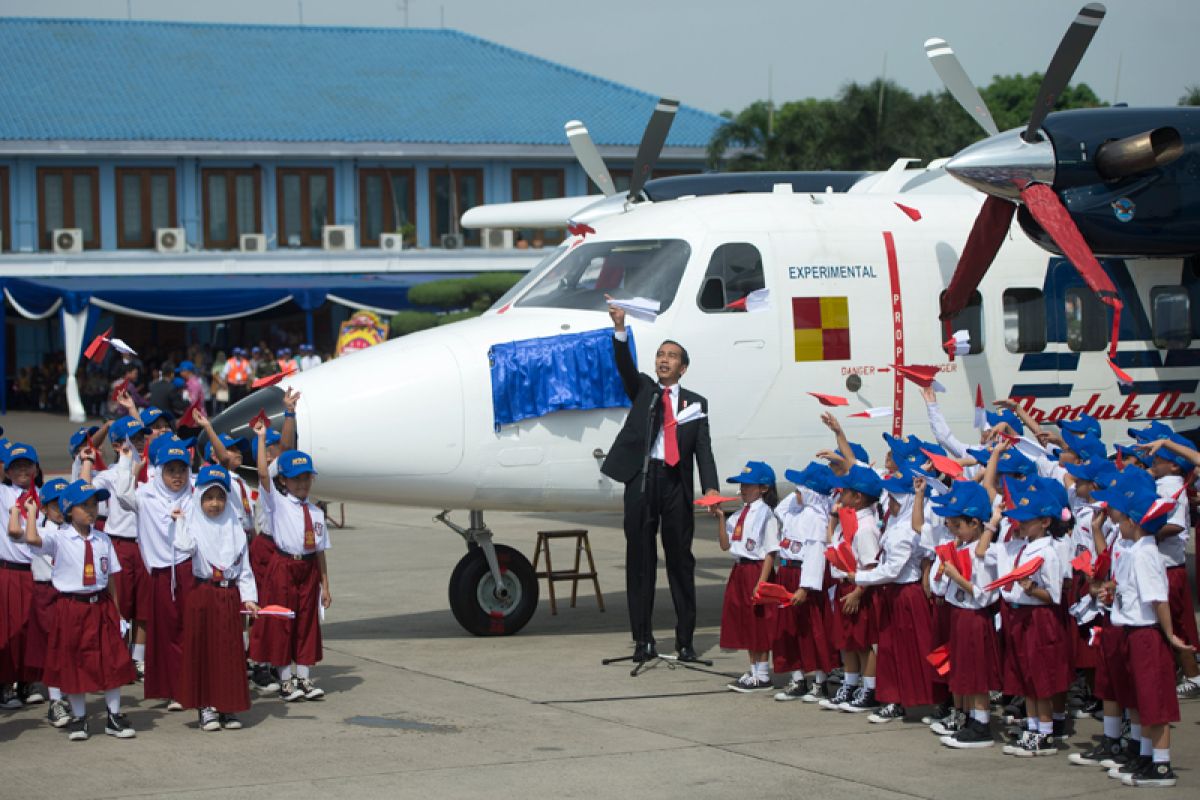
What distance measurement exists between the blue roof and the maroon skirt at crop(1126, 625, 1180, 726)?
125 feet

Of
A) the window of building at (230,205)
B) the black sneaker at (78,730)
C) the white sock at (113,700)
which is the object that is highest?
the window of building at (230,205)

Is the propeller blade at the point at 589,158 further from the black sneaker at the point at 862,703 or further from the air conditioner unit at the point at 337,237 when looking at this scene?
the air conditioner unit at the point at 337,237

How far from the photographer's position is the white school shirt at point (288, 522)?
9586 mm

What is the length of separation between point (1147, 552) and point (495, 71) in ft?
145

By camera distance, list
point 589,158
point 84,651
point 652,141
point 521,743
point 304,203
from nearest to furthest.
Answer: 1. point 521,743
2. point 84,651
3. point 652,141
4. point 589,158
5. point 304,203

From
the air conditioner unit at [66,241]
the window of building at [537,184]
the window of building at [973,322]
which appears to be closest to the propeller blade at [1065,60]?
the window of building at [973,322]

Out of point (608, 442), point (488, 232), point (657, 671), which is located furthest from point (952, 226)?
point (488, 232)

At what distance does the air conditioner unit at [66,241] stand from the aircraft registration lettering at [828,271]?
3397 cm

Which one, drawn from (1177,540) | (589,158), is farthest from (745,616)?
(589,158)

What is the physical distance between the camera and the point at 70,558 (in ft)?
28.2

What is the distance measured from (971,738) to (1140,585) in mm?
1280

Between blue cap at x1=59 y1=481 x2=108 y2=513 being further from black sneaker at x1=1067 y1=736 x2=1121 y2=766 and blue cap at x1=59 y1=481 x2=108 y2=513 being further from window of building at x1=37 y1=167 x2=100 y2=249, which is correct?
window of building at x1=37 y1=167 x2=100 y2=249

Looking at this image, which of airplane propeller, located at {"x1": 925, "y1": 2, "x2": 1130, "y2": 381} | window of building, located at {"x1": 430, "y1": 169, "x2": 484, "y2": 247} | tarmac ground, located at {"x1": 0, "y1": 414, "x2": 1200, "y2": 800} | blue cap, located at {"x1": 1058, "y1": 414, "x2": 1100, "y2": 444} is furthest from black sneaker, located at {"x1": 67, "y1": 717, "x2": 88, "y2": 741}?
window of building, located at {"x1": 430, "y1": 169, "x2": 484, "y2": 247}

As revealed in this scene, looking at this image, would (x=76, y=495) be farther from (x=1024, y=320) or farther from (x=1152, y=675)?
(x=1024, y=320)
